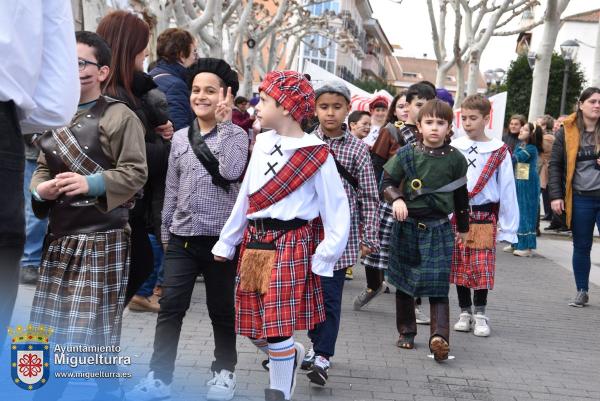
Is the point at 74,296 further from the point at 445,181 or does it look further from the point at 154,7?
the point at 154,7

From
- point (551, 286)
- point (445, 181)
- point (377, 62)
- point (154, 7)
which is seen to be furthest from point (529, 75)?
point (377, 62)

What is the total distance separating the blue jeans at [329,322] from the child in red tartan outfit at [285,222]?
0.73 meters

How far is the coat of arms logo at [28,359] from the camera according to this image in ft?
12.1

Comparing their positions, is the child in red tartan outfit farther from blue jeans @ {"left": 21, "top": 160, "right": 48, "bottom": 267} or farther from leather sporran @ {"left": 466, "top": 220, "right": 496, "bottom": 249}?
blue jeans @ {"left": 21, "top": 160, "right": 48, "bottom": 267}

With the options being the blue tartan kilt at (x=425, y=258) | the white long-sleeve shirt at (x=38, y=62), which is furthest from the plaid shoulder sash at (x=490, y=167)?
the white long-sleeve shirt at (x=38, y=62)

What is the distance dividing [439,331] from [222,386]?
180cm

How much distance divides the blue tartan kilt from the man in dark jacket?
1743 mm

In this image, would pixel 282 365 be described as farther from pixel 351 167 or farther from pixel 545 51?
pixel 545 51

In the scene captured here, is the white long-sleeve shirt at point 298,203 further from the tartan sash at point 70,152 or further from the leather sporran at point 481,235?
the leather sporran at point 481,235


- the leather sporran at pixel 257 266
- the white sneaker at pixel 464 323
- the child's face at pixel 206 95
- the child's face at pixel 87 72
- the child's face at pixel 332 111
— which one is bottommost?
the white sneaker at pixel 464 323

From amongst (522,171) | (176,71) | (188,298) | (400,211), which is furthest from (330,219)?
(522,171)

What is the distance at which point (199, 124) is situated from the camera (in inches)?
190

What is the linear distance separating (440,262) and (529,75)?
48.1 m

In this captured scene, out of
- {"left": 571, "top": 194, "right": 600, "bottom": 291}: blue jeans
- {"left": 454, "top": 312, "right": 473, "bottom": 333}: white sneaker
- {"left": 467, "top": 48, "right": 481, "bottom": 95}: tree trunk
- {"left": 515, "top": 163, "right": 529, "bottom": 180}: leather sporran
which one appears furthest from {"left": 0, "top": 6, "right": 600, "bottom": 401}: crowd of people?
{"left": 467, "top": 48, "right": 481, "bottom": 95}: tree trunk
